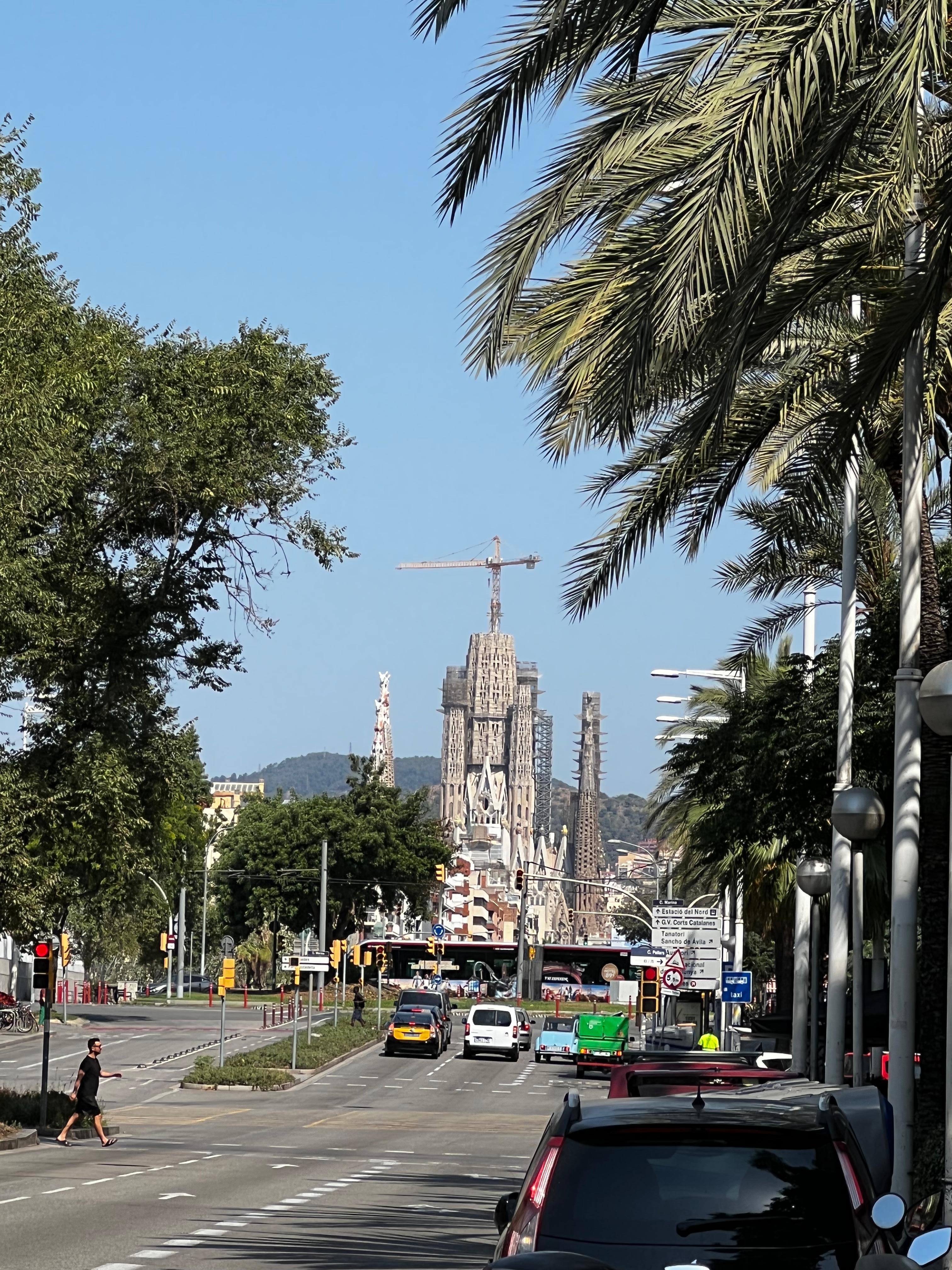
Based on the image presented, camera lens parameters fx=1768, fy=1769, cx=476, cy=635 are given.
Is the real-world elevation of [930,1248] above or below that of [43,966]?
above

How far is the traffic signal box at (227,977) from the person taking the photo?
145ft

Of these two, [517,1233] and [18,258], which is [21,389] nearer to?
[18,258]

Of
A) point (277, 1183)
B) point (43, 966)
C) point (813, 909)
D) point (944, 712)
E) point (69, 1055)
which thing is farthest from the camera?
point (69, 1055)

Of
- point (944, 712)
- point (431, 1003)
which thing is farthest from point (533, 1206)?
point (431, 1003)

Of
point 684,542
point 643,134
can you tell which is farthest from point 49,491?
point 643,134

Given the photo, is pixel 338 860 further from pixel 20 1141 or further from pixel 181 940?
pixel 20 1141

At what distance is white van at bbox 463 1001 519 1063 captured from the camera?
196 ft

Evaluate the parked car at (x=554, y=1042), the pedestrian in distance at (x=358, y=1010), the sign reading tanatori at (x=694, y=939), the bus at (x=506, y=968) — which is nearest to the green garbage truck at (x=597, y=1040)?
the parked car at (x=554, y=1042)

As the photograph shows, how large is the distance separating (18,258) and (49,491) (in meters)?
4.17

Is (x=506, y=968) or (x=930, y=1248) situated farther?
(x=506, y=968)

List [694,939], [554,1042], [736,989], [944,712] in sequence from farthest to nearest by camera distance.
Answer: [554,1042] → [736,989] → [694,939] → [944,712]

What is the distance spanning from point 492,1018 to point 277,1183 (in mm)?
39801

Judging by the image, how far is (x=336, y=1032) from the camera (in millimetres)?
61969

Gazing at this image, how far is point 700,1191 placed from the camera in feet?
18.7
